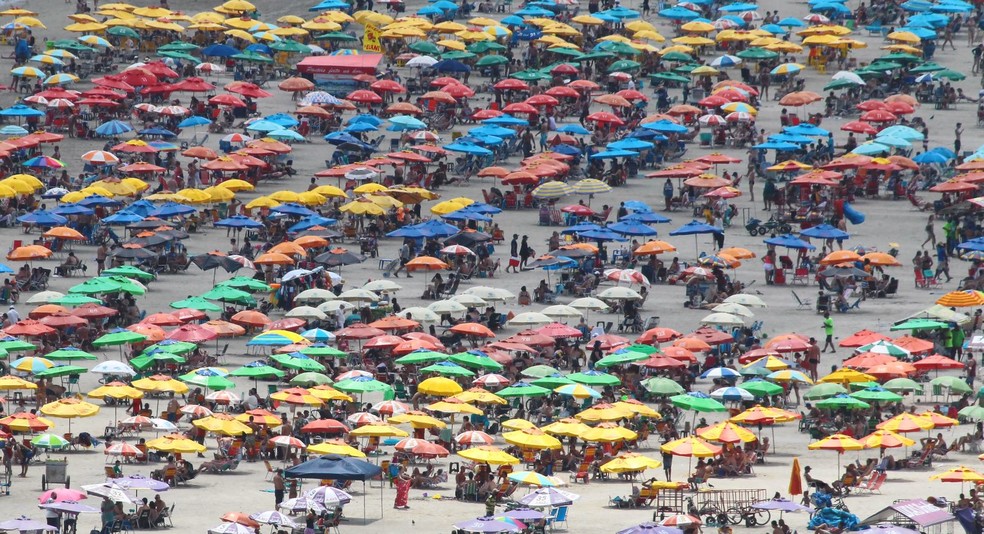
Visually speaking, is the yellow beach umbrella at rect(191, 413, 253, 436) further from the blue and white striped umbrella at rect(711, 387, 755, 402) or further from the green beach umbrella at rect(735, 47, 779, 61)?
the green beach umbrella at rect(735, 47, 779, 61)

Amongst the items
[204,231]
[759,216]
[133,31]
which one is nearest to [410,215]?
[204,231]

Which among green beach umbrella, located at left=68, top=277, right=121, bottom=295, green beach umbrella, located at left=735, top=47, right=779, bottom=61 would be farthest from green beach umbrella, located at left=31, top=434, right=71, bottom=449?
green beach umbrella, located at left=735, top=47, right=779, bottom=61

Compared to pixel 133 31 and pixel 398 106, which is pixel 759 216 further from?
pixel 133 31

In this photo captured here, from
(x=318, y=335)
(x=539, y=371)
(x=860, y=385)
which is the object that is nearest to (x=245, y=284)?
(x=318, y=335)

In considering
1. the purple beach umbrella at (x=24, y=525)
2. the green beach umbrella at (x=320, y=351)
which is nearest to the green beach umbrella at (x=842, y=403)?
the green beach umbrella at (x=320, y=351)

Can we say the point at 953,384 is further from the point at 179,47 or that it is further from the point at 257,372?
the point at 179,47

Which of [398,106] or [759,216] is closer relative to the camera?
[759,216]

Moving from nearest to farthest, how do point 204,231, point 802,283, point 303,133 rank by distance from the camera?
1. point 802,283
2. point 204,231
3. point 303,133

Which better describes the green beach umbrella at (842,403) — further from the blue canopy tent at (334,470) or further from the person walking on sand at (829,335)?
the blue canopy tent at (334,470)
